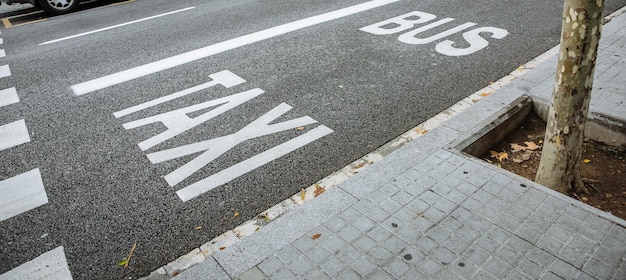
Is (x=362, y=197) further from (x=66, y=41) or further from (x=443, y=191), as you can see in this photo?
(x=66, y=41)

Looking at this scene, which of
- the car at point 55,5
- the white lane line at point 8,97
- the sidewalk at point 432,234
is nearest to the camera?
the sidewalk at point 432,234

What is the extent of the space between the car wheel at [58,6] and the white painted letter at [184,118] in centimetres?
777

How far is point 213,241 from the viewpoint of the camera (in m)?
3.64

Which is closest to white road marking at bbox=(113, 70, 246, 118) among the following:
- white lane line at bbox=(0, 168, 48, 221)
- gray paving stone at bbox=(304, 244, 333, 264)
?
white lane line at bbox=(0, 168, 48, 221)

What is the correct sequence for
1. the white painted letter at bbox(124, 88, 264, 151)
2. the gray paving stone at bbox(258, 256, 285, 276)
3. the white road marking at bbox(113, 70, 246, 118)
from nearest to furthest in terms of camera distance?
the gray paving stone at bbox(258, 256, 285, 276)
the white painted letter at bbox(124, 88, 264, 151)
the white road marking at bbox(113, 70, 246, 118)

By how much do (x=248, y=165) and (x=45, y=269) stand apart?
1.93 metres

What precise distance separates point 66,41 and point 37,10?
173 inches

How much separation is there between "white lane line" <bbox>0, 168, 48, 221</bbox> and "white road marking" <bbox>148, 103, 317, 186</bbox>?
1078 millimetres

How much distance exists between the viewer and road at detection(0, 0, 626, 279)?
3.96m

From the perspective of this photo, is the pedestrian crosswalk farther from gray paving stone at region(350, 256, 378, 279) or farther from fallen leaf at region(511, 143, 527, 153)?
fallen leaf at region(511, 143, 527, 153)

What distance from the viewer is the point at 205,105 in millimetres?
5859

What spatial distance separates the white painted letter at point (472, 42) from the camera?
7020 millimetres

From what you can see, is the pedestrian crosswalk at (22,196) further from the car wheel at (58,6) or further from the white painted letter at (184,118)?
the car wheel at (58,6)

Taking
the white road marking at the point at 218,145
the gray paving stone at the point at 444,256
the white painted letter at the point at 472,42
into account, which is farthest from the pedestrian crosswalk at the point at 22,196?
the white painted letter at the point at 472,42
